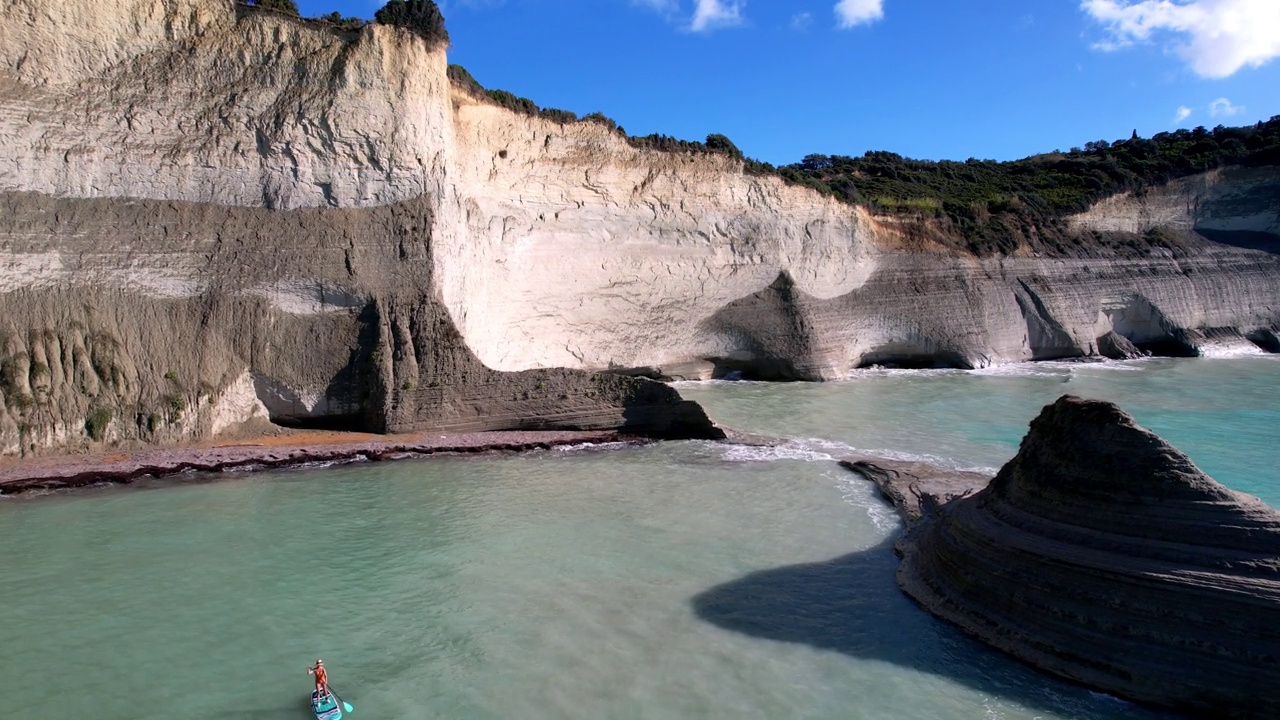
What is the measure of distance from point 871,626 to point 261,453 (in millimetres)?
8478

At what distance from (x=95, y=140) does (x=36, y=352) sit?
3.16m

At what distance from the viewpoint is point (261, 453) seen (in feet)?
34.9

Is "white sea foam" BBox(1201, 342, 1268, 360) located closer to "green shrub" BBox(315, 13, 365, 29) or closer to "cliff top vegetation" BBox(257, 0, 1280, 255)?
"cliff top vegetation" BBox(257, 0, 1280, 255)

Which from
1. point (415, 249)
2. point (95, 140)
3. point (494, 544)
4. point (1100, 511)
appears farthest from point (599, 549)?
point (95, 140)

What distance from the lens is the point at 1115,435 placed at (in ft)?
18.3

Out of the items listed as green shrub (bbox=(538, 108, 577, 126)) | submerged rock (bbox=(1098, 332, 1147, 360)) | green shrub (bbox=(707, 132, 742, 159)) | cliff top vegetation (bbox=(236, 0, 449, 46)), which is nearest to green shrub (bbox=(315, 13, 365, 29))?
cliff top vegetation (bbox=(236, 0, 449, 46))

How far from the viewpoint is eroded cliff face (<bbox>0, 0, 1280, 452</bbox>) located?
10.6 m

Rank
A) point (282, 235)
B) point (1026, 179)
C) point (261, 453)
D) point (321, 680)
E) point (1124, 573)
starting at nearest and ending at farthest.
Answer: point (321, 680)
point (1124, 573)
point (261, 453)
point (282, 235)
point (1026, 179)

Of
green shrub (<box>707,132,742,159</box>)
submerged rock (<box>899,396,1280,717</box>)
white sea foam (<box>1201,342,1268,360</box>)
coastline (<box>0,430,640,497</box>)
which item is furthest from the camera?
white sea foam (<box>1201,342,1268,360</box>)

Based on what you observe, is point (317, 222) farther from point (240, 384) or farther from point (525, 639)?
point (525, 639)

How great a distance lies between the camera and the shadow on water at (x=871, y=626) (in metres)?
5.07

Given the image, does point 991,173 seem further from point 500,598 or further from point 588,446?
point 500,598

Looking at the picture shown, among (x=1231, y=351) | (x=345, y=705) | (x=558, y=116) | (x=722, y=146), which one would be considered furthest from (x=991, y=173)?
(x=345, y=705)

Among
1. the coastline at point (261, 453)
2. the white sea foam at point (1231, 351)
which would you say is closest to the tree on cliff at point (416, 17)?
the coastline at point (261, 453)
